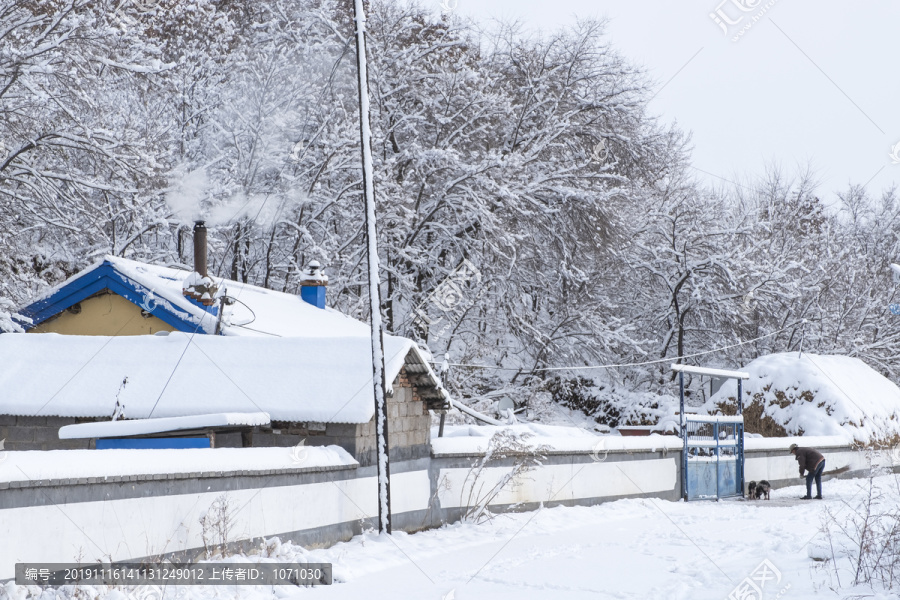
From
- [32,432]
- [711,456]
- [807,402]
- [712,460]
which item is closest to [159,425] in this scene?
[32,432]

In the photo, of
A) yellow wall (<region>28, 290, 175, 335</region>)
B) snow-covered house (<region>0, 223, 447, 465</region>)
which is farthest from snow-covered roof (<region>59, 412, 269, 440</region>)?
yellow wall (<region>28, 290, 175, 335</region>)

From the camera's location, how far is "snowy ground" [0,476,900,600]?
9148mm

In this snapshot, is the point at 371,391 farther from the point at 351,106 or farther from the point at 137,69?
the point at 351,106

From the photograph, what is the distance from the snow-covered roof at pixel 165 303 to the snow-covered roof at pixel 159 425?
3623 millimetres

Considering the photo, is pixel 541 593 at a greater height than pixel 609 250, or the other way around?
pixel 609 250

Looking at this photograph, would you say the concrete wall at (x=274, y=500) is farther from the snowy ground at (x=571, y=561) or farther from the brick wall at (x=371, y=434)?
the snowy ground at (x=571, y=561)

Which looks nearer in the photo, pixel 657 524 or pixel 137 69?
pixel 657 524

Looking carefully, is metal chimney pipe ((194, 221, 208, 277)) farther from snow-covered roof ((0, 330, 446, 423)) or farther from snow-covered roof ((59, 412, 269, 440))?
snow-covered roof ((59, 412, 269, 440))

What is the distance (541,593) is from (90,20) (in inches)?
540

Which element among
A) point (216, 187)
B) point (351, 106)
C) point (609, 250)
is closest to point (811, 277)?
Result: point (609, 250)

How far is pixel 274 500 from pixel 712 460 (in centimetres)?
1294

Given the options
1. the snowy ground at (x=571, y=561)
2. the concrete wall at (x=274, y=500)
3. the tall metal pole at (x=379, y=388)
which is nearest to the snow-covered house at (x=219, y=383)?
the tall metal pole at (x=379, y=388)

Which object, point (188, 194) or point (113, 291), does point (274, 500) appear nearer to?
point (113, 291)

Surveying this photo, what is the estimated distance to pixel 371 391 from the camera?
495 inches
